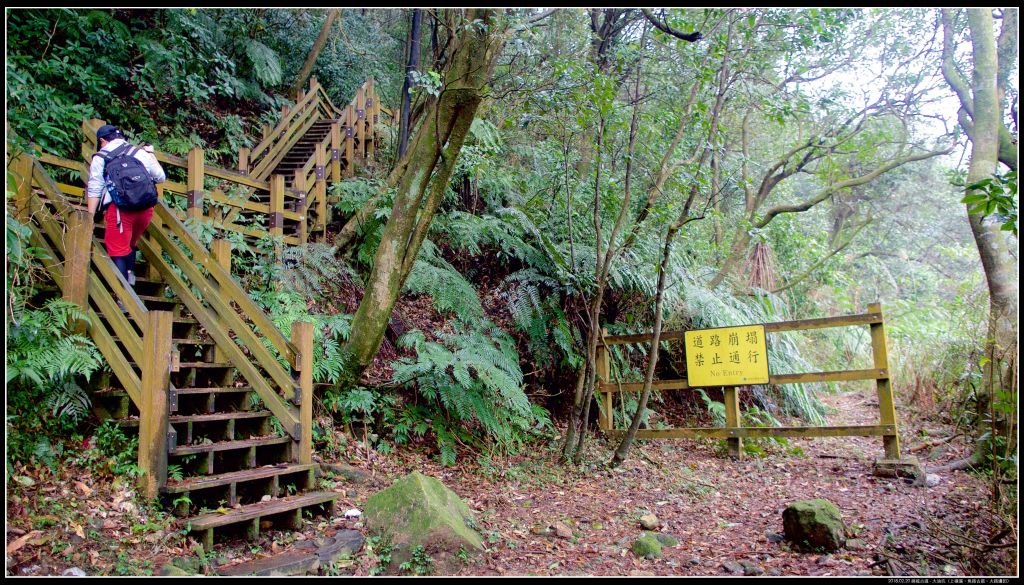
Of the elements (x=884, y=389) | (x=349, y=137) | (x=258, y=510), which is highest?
(x=349, y=137)

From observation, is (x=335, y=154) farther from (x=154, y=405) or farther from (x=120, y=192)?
(x=154, y=405)

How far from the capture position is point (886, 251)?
1805 centimetres

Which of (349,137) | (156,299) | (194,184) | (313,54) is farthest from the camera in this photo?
(313,54)

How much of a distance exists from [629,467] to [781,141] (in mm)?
11516

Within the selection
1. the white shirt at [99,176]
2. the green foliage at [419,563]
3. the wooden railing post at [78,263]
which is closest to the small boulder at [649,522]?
the green foliage at [419,563]

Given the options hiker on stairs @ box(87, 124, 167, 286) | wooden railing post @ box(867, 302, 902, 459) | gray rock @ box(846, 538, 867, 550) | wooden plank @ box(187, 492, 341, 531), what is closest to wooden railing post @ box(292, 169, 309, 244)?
hiker on stairs @ box(87, 124, 167, 286)

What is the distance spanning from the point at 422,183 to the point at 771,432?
4.79 meters

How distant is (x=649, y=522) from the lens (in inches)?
192

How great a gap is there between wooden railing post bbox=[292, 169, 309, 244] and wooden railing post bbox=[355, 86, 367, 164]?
11.4ft

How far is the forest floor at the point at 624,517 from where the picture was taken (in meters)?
3.44

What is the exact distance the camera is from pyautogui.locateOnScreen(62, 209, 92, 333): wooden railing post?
14.7 ft

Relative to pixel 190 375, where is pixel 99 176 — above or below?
above

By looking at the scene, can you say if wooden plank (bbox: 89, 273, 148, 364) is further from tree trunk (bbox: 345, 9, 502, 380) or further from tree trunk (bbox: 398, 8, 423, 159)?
tree trunk (bbox: 398, 8, 423, 159)

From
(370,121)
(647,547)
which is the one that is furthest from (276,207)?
(647,547)
